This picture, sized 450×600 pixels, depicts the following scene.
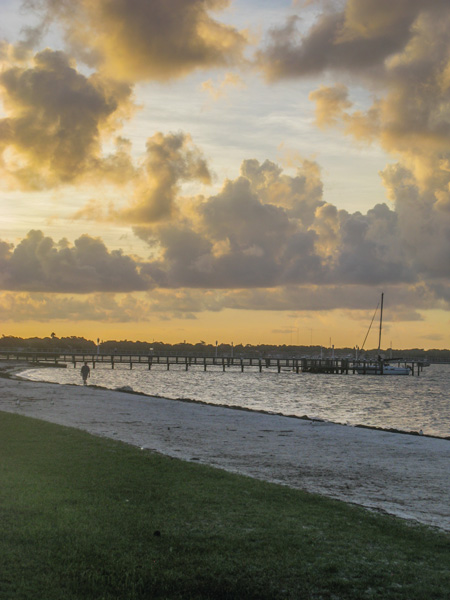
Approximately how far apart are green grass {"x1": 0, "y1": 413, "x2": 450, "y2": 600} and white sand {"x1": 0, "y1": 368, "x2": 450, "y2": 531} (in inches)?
63.4

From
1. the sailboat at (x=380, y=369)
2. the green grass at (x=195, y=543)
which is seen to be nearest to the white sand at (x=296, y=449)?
the green grass at (x=195, y=543)

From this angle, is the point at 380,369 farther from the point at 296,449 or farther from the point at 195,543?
the point at 195,543

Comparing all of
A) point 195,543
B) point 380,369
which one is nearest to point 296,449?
point 195,543

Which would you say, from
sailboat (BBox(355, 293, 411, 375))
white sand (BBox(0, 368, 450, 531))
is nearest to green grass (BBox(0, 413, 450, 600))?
white sand (BBox(0, 368, 450, 531))

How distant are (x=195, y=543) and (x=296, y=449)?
32.6 ft

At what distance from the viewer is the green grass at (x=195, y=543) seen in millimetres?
6000

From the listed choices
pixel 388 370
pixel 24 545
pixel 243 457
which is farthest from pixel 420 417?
pixel 388 370

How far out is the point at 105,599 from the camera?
5668 mm

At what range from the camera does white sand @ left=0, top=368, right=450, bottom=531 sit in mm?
10992

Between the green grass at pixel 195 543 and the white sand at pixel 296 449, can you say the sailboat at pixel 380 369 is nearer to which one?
the white sand at pixel 296 449

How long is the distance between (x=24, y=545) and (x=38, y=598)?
1254 millimetres

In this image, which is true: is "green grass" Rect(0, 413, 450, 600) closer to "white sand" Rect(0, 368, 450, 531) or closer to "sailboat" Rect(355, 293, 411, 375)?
"white sand" Rect(0, 368, 450, 531)

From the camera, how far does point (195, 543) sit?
707cm

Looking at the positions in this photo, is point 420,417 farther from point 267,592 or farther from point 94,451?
point 267,592
